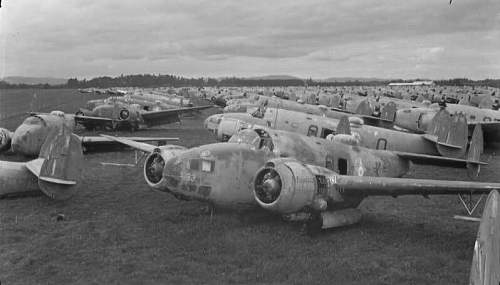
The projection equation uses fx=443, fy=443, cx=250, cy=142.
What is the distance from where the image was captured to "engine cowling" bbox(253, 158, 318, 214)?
1119cm

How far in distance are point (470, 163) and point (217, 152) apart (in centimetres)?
1024

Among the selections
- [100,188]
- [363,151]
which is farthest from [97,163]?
[363,151]

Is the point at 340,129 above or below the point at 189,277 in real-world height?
above

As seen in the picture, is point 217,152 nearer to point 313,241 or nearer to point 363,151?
point 313,241

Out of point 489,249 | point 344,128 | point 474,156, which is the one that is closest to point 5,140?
point 344,128

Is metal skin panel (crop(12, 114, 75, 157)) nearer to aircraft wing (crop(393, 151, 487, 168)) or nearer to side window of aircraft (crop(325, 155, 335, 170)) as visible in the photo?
side window of aircraft (crop(325, 155, 335, 170))

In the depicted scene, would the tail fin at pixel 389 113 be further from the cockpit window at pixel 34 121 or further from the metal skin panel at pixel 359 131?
the cockpit window at pixel 34 121

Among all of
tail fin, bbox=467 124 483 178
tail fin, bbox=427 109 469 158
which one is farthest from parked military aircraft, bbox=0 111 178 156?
tail fin, bbox=427 109 469 158

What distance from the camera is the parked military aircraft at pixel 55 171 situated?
14117 mm

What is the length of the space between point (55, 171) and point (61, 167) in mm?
215

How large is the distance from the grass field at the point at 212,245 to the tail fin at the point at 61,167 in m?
0.73

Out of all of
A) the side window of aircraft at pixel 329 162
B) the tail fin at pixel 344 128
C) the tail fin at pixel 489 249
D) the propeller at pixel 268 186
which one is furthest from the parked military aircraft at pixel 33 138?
the tail fin at pixel 489 249

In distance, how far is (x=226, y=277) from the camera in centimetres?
951

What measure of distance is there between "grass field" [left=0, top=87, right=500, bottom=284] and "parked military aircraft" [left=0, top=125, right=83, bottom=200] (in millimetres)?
621
